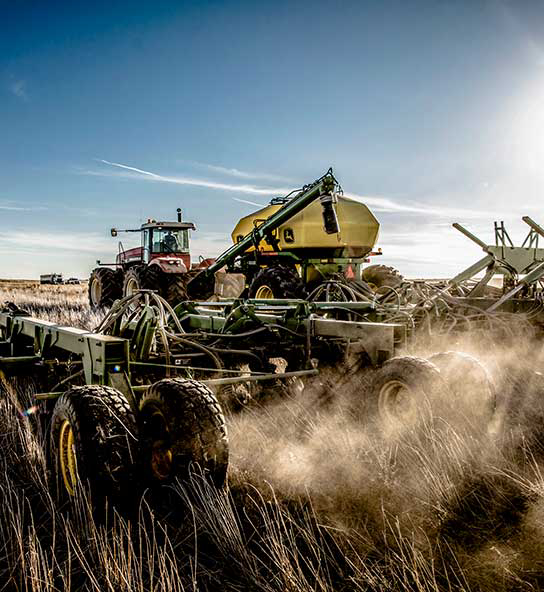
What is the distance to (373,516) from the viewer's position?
3.00 metres

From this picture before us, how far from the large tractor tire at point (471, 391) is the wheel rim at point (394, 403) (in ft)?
1.07

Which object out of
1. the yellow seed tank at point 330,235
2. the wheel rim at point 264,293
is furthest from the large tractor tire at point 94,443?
the yellow seed tank at point 330,235

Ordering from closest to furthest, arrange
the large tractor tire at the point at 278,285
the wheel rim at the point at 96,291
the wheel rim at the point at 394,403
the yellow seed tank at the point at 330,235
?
the wheel rim at the point at 394,403
the large tractor tire at the point at 278,285
the yellow seed tank at the point at 330,235
the wheel rim at the point at 96,291

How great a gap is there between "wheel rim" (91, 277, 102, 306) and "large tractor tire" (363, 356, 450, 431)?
478 inches

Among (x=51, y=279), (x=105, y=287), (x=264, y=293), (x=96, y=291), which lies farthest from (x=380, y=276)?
(x=51, y=279)

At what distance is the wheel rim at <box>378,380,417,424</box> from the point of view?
4125 mm

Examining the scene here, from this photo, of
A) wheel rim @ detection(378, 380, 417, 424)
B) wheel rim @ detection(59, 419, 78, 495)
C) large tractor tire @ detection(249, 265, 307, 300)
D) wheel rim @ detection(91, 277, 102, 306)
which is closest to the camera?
wheel rim @ detection(59, 419, 78, 495)

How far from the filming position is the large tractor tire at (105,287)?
48.7 feet

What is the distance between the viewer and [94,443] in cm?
300

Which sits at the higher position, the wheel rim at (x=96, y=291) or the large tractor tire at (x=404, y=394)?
the wheel rim at (x=96, y=291)

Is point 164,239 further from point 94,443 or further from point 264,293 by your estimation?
point 94,443

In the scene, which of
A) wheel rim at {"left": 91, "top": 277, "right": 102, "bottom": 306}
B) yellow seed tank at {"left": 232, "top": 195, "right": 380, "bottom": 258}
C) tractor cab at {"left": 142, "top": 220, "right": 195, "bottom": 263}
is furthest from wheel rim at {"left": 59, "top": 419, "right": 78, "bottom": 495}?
wheel rim at {"left": 91, "top": 277, "right": 102, "bottom": 306}

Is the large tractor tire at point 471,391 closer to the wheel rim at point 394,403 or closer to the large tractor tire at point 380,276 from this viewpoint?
the wheel rim at point 394,403

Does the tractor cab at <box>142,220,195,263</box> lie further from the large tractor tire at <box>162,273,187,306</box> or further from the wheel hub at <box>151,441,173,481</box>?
the wheel hub at <box>151,441,173,481</box>
